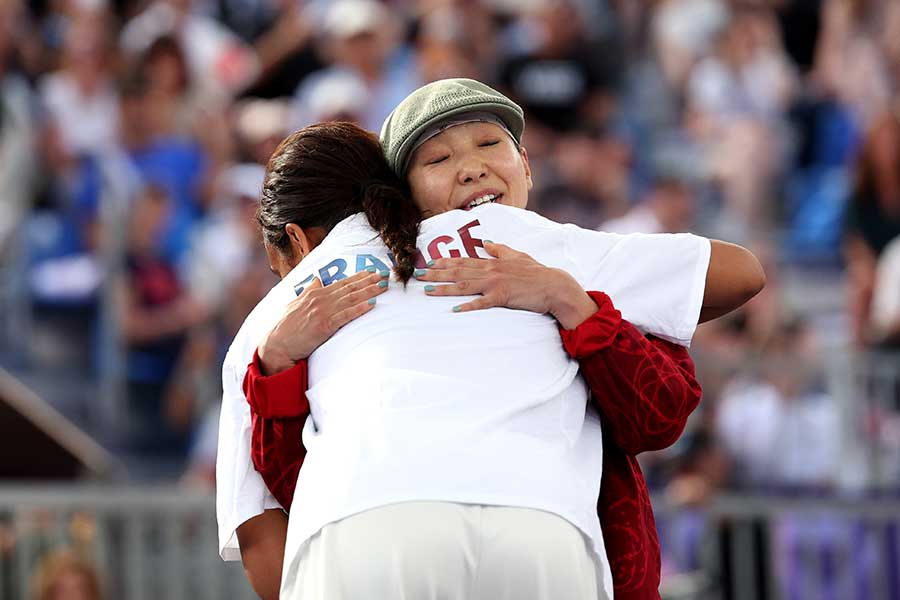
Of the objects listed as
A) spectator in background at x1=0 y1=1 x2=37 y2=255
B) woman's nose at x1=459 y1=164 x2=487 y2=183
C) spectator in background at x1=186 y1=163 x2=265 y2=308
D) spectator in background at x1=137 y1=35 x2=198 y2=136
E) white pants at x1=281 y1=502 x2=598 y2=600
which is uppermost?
spectator in background at x1=137 y1=35 x2=198 y2=136

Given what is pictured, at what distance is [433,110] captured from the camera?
3.10 metres

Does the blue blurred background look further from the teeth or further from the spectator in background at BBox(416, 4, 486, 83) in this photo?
the teeth

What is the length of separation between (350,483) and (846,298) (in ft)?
22.5

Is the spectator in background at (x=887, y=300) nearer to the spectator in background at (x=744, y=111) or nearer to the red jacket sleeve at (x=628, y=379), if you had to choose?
the spectator in background at (x=744, y=111)

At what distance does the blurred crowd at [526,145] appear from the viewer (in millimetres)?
7914

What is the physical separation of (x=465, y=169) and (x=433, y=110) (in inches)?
5.0

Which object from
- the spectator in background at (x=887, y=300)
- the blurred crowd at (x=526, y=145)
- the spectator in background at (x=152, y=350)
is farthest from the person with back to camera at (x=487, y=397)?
the spectator in background at (x=152, y=350)

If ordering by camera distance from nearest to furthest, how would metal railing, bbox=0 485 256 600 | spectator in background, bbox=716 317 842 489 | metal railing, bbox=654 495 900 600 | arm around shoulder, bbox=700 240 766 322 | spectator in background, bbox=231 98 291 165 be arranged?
1. arm around shoulder, bbox=700 240 766 322
2. metal railing, bbox=0 485 256 600
3. metal railing, bbox=654 495 900 600
4. spectator in background, bbox=716 317 842 489
5. spectator in background, bbox=231 98 291 165

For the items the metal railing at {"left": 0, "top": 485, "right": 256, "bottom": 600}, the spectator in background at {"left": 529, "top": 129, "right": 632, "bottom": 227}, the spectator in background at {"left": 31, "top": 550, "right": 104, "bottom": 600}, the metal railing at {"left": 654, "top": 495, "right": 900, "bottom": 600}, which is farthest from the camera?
the spectator in background at {"left": 529, "top": 129, "right": 632, "bottom": 227}

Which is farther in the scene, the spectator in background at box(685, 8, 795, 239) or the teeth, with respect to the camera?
the spectator in background at box(685, 8, 795, 239)

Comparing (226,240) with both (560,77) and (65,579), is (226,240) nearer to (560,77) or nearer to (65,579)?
(560,77)

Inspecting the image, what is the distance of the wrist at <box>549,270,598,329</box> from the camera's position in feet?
9.48

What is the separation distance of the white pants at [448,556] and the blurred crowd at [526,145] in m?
3.85

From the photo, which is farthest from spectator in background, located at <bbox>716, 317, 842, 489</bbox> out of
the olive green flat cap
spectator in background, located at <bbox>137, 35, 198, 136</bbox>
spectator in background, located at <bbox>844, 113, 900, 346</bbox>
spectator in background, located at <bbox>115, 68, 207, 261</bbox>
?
the olive green flat cap
